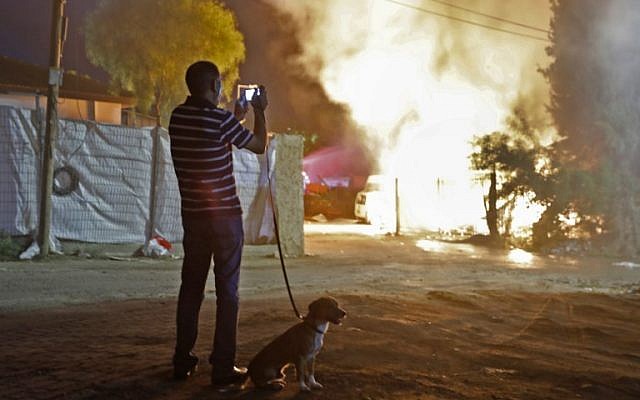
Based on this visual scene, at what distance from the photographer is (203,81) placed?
400 centimetres

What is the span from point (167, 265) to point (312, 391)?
7000 millimetres

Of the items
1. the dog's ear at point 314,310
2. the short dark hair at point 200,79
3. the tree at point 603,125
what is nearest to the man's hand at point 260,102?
the short dark hair at point 200,79

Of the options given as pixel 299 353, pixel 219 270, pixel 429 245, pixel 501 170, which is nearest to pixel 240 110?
pixel 219 270

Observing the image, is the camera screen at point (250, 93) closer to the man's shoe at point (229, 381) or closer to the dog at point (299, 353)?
the dog at point (299, 353)

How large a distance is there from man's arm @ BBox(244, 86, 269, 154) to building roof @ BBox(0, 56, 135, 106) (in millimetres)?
18430

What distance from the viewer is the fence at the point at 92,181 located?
34.1ft

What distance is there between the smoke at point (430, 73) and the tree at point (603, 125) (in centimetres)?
347

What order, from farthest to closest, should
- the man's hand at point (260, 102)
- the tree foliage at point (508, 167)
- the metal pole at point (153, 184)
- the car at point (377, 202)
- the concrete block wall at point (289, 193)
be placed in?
the car at point (377, 202) < the tree foliage at point (508, 167) < the concrete block wall at point (289, 193) < the metal pole at point (153, 184) < the man's hand at point (260, 102)

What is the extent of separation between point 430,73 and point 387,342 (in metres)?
18.8

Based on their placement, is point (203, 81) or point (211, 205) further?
point (203, 81)

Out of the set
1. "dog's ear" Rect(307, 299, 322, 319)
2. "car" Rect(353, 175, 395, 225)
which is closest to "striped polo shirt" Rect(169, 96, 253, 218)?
"dog's ear" Rect(307, 299, 322, 319)

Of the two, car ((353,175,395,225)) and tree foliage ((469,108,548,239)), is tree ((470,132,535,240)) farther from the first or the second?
car ((353,175,395,225))

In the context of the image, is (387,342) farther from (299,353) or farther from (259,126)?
(259,126)

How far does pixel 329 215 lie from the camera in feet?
101
